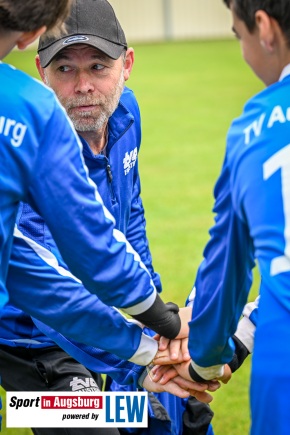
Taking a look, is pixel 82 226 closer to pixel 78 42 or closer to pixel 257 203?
pixel 257 203

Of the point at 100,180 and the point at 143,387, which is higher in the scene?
the point at 100,180

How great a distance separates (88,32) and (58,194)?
1234mm

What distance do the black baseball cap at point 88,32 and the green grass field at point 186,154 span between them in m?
2.10

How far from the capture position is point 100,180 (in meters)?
3.78

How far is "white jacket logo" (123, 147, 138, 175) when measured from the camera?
13.0ft

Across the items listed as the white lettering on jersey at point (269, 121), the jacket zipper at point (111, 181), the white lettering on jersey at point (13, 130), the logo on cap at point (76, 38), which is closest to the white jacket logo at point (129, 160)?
the jacket zipper at point (111, 181)

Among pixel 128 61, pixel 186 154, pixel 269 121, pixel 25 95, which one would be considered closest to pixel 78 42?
pixel 128 61

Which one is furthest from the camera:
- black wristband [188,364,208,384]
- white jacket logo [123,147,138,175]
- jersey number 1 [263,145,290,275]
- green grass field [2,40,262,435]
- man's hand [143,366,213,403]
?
green grass field [2,40,262,435]

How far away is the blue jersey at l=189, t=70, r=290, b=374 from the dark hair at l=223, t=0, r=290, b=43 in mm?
152

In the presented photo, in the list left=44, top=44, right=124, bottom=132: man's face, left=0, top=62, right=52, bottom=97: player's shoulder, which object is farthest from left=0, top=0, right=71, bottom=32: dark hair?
left=44, top=44, right=124, bottom=132: man's face

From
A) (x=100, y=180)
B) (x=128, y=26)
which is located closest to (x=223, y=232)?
(x=100, y=180)

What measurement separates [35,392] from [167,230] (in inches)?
191

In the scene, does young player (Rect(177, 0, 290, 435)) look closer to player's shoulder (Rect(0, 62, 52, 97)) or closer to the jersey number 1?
the jersey number 1

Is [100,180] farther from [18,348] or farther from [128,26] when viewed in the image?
[128,26]
